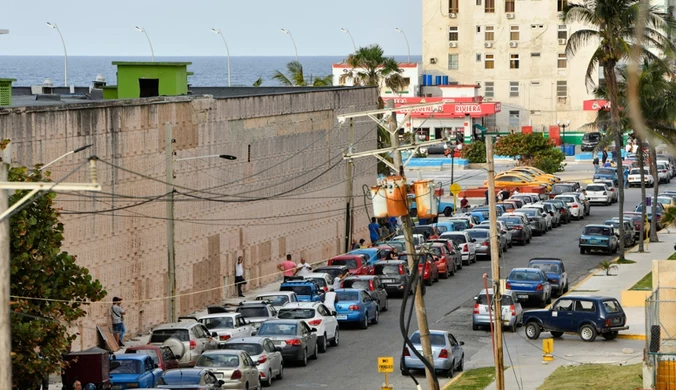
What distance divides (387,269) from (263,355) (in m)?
16.2

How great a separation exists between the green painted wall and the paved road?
37.7ft

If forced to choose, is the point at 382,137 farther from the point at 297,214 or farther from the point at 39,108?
the point at 39,108

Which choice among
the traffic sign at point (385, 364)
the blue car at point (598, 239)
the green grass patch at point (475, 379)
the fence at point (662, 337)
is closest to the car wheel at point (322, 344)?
the green grass patch at point (475, 379)

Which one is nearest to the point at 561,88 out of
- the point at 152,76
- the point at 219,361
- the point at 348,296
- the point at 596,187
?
the point at 596,187

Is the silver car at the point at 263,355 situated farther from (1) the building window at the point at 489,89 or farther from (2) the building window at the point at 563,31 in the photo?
(1) the building window at the point at 489,89

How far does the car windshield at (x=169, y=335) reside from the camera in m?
36.5

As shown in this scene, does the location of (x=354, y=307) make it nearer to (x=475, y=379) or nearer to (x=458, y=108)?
(x=475, y=379)

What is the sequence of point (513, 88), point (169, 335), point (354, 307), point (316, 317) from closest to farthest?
point (169, 335) → point (316, 317) → point (354, 307) → point (513, 88)

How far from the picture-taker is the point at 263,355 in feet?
114

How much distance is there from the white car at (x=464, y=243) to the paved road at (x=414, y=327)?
1.60ft

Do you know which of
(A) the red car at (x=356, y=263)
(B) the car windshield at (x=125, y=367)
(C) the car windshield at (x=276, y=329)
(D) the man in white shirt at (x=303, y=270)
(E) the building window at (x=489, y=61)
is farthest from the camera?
(E) the building window at (x=489, y=61)

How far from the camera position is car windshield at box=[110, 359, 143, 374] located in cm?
Result: 3180

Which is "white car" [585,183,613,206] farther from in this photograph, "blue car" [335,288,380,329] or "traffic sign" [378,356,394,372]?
"traffic sign" [378,356,394,372]

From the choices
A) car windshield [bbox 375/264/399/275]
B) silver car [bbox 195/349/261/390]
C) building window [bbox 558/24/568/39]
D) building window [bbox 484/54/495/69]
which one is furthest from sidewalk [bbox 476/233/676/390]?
building window [bbox 484/54/495/69]
